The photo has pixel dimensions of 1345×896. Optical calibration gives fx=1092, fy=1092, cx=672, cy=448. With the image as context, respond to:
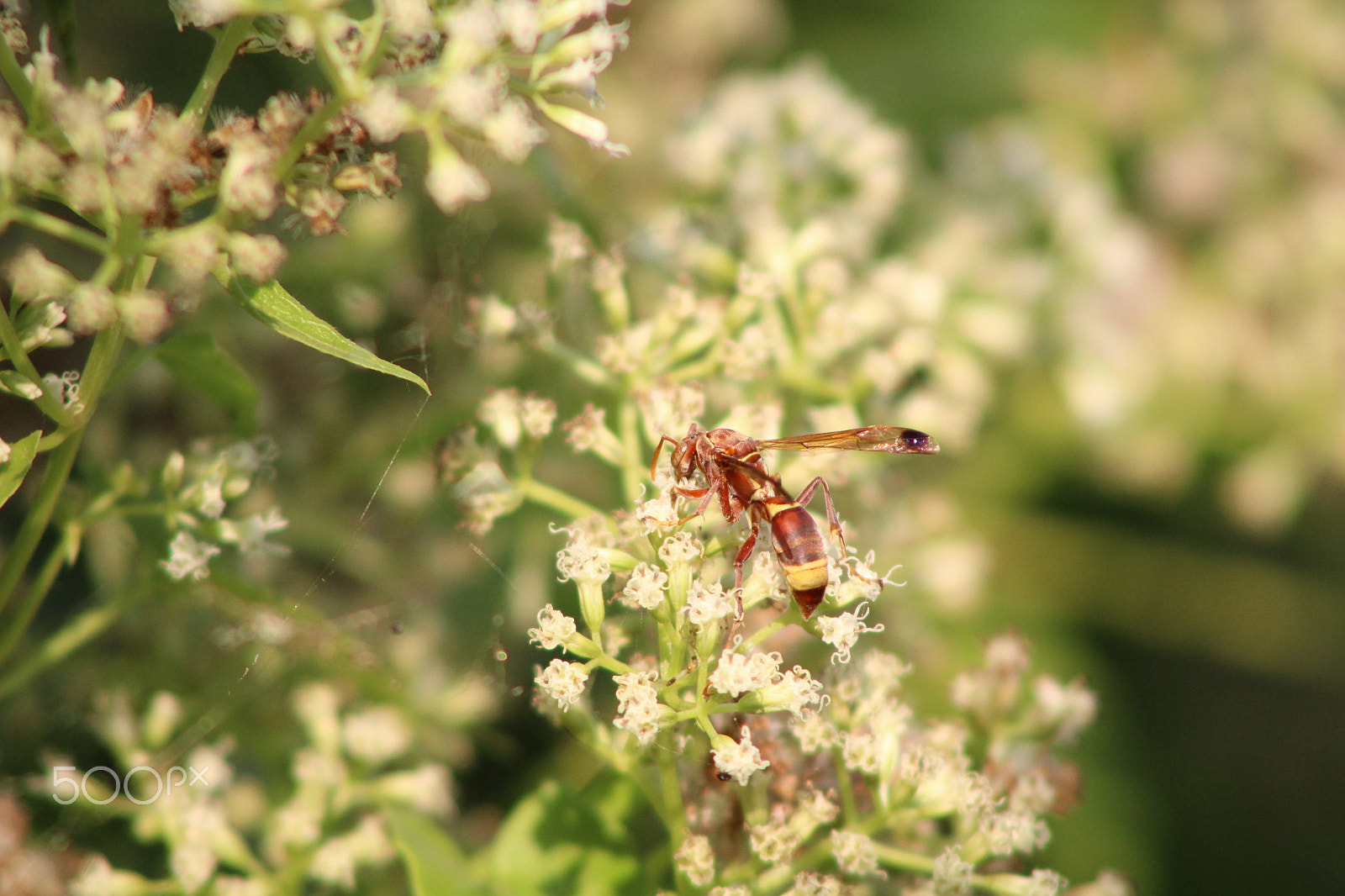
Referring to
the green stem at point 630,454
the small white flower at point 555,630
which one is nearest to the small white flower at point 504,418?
the green stem at point 630,454

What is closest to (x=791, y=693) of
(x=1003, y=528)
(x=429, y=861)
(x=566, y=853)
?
(x=566, y=853)

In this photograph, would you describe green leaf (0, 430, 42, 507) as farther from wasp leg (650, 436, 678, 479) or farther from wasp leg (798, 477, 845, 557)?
wasp leg (798, 477, 845, 557)

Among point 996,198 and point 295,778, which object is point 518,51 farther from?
point 996,198

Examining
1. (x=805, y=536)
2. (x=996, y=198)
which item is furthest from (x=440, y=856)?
(x=996, y=198)

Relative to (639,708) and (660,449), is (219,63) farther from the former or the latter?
(639,708)

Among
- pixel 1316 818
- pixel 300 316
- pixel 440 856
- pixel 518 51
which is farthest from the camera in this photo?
pixel 1316 818

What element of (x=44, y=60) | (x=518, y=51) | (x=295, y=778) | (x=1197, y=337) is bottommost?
(x=295, y=778)
